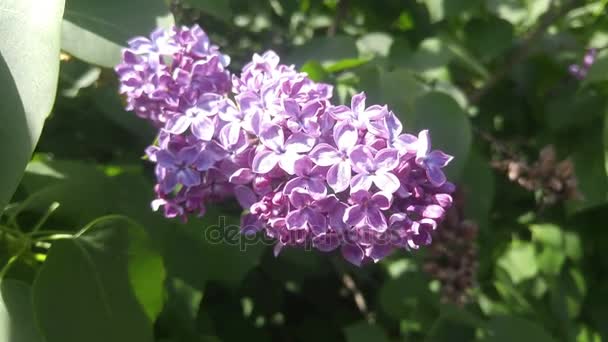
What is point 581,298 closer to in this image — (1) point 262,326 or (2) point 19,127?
(1) point 262,326

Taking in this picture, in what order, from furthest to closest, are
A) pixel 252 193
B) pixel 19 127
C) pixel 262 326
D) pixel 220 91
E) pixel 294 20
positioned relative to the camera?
1. pixel 294 20
2. pixel 262 326
3. pixel 220 91
4. pixel 252 193
5. pixel 19 127

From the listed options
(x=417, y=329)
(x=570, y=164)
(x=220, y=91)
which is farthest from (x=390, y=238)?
(x=570, y=164)

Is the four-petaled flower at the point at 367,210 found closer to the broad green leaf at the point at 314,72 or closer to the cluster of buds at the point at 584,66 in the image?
the broad green leaf at the point at 314,72

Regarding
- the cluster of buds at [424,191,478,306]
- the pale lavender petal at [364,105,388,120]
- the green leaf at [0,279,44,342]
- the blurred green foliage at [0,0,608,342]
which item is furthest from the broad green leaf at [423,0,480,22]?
the green leaf at [0,279,44,342]

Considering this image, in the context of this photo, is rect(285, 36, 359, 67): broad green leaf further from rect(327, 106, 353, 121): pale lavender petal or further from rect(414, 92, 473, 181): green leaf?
rect(327, 106, 353, 121): pale lavender petal

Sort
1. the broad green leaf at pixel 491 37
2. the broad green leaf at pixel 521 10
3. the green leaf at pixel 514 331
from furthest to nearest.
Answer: the broad green leaf at pixel 521 10 → the broad green leaf at pixel 491 37 → the green leaf at pixel 514 331

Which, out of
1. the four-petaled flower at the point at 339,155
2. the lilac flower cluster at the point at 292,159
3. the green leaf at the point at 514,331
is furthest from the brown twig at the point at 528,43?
the four-petaled flower at the point at 339,155
